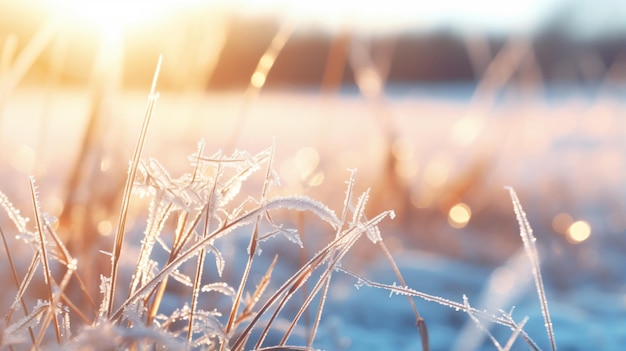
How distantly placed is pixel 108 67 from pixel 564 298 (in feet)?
4.35

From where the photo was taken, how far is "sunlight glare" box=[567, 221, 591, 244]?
2.40m

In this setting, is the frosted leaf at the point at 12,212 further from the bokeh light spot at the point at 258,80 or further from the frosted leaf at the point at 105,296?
the bokeh light spot at the point at 258,80

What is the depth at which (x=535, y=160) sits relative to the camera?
4.61 m

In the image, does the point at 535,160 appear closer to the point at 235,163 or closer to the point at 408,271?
the point at 408,271

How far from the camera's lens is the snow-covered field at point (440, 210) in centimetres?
147

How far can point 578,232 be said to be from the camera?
8.05 feet

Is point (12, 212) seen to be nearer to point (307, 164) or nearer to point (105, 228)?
point (105, 228)

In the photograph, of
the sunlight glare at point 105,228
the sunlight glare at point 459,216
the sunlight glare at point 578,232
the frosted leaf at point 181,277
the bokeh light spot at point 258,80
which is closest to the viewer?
the frosted leaf at point 181,277

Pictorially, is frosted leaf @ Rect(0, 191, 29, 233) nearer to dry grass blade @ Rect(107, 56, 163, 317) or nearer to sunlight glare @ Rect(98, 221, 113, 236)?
dry grass blade @ Rect(107, 56, 163, 317)

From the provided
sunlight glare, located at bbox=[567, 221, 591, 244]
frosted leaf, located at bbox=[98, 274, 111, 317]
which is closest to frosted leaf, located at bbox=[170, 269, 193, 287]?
frosted leaf, located at bbox=[98, 274, 111, 317]

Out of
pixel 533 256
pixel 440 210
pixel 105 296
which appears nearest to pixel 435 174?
pixel 440 210

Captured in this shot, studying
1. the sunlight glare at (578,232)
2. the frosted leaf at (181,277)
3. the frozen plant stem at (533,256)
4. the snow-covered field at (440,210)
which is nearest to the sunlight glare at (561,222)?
the snow-covered field at (440,210)

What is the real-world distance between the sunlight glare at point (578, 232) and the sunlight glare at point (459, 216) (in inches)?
12.9

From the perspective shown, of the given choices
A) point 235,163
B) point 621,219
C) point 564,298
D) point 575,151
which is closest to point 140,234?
point 564,298
